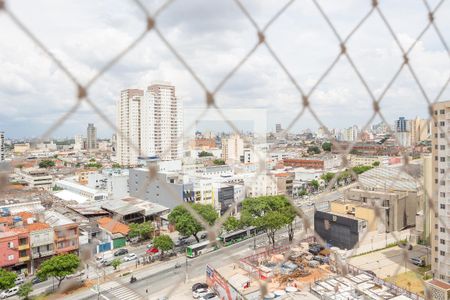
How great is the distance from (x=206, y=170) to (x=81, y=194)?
2.95 metres

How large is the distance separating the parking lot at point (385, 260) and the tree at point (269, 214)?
99 cm

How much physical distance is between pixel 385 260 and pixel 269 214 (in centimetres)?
156

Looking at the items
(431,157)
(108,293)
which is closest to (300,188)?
(431,157)

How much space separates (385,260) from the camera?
15.2 ft

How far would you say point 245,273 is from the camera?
12.8ft

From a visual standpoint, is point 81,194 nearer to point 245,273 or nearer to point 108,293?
point 108,293

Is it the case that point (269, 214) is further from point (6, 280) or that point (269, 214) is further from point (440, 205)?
point (6, 280)

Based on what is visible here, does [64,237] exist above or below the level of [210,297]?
above

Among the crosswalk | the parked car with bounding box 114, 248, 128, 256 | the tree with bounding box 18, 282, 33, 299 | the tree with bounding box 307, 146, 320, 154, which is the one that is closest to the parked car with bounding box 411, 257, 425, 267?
the crosswalk

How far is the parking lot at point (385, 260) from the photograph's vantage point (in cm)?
429

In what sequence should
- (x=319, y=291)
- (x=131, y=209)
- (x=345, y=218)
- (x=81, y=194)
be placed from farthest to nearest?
1. (x=81, y=194)
2. (x=131, y=209)
3. (x=345, y=218)
4. (x=319, y=291)

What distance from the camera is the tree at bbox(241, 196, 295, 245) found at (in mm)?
4918

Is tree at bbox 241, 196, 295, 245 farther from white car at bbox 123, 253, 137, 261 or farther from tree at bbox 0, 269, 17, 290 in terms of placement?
tree at bbox 0, 269, 17, 290

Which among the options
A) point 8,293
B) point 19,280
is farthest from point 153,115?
point 8,293
